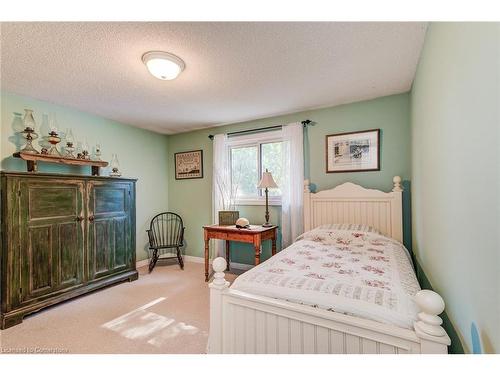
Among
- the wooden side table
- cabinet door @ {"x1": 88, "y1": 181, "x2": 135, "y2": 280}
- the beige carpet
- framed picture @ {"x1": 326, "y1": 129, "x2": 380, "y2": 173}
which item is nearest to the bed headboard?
framed picture @ {"x1": 326, "y1": 129, "x2": 380, "y2": 173}

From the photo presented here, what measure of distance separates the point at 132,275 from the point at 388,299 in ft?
10.1

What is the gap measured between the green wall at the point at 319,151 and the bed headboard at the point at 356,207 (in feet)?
0.48

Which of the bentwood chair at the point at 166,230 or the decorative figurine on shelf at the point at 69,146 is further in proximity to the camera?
the bentwood chair at the point at 166,230

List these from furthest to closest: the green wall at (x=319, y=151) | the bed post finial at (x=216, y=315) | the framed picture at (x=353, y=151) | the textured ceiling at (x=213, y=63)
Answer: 1. the framed picture at (x=353, y=151)
2. the green wall at (x=319, y=151)
3. the textured ceiling at (x=213, y=63)
4. the bed post finial at (x=216, y=315)

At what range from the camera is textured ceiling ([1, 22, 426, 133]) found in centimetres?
158

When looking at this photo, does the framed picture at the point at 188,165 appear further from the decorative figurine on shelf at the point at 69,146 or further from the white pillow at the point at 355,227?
the white pillow at the point at 355,227

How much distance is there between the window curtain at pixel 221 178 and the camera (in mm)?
3703

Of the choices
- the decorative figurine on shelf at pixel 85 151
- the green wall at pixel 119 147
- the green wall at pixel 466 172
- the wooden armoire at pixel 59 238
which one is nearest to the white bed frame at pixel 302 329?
the green wall at pixel 466 172

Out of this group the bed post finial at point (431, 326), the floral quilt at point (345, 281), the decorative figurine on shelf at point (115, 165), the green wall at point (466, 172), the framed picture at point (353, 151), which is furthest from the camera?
the decorative figurine on shelf at point (115, 165)

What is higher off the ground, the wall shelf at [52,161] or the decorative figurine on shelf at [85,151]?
the decorative figurine on shelf at [85,151]

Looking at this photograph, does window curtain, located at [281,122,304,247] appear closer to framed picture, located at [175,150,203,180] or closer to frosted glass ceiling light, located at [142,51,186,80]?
framed picture, located at [175,150,203,180]

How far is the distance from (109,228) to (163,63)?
6.87 ft

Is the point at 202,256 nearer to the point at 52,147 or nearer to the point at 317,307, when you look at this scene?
the point at 52,147

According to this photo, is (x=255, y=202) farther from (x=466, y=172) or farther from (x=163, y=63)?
(x=466, y=172)
